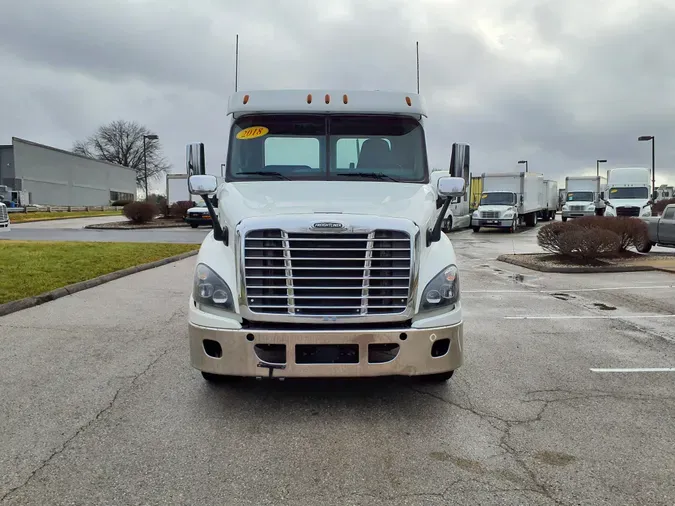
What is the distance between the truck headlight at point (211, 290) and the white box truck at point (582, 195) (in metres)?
37.7

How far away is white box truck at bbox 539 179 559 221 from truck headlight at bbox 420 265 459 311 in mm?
37127

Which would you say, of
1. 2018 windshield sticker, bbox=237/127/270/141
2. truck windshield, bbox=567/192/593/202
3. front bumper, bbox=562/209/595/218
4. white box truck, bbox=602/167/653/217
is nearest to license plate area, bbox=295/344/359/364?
2018 windshield sticker, bbox=237/127/270/141

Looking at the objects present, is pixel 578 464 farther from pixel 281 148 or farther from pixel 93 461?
pixel 281 148

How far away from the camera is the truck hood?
14.7ft

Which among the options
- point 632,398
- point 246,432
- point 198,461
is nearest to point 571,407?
point 632,398

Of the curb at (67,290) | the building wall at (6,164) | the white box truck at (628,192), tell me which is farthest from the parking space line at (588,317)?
the building wall at (6,164)

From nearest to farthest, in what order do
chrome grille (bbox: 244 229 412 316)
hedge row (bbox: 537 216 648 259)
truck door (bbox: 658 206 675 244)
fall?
chrome grille (bbox: 244 229 412 316) → hedge row (bbox: 537 216 648 259) → truck door (bbox: 658 206 675 244)

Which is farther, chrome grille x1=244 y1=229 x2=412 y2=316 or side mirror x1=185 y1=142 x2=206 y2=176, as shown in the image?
side mirror x1=185 y1=142 x2=206 y2=176

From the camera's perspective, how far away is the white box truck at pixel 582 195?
130 ft

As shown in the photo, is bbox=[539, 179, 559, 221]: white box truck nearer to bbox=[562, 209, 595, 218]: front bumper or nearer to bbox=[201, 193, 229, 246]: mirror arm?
bbox=[562, 209, 595, 218]: front bumper

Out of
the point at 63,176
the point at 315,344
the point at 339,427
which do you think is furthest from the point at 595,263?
the point at 63,176

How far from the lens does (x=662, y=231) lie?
1730cm

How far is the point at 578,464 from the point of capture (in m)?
3.58

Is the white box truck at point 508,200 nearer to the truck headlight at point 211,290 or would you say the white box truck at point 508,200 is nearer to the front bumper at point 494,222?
the front bumper at point 494,222
